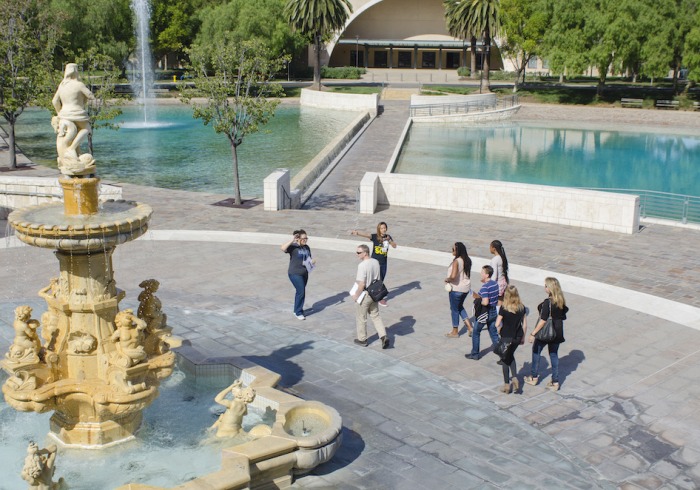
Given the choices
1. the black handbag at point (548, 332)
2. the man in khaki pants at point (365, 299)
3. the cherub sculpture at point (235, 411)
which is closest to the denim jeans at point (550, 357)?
the black handbag at point (548, 332)

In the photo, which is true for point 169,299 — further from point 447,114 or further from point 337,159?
point 447,114

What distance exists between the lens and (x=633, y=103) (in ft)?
184

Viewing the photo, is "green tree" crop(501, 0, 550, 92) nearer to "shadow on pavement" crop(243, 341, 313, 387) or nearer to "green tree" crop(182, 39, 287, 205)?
"green tree" crop(182, 39, 287, 205)

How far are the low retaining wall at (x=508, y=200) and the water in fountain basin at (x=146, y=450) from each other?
1184 cm

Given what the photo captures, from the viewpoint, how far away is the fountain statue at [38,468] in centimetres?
665

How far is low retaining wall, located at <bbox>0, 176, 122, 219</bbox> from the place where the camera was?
69.6ft

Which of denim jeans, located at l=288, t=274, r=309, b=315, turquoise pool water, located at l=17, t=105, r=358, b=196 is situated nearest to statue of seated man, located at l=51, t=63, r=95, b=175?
denim jeans, located at l=288, t=274, r=309, b=315

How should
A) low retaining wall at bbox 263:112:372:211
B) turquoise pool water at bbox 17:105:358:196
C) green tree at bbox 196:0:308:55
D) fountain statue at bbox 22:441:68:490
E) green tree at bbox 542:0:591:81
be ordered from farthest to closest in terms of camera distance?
green tree at bbox 196:0:308:55, green tree at bbox 542:0:591:81, turquoise pool water at bbox 17:105:358:196, low retaining wall at bbox 263:112:372:211, fountain statue at bbox 22:441:68:490

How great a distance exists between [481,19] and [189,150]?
33406mm

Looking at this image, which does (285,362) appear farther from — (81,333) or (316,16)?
(316,16)

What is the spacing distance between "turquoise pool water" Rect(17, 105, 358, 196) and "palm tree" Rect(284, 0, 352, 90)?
1120cm

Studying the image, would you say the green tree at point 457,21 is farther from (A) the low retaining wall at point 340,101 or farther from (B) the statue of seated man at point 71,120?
(B) the statue of seated man at point 71,120

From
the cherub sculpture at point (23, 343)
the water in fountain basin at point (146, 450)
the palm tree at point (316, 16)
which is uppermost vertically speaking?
the palm tree at point (316, 16)

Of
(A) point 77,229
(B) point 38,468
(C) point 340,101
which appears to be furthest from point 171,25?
(B) point 38,468
